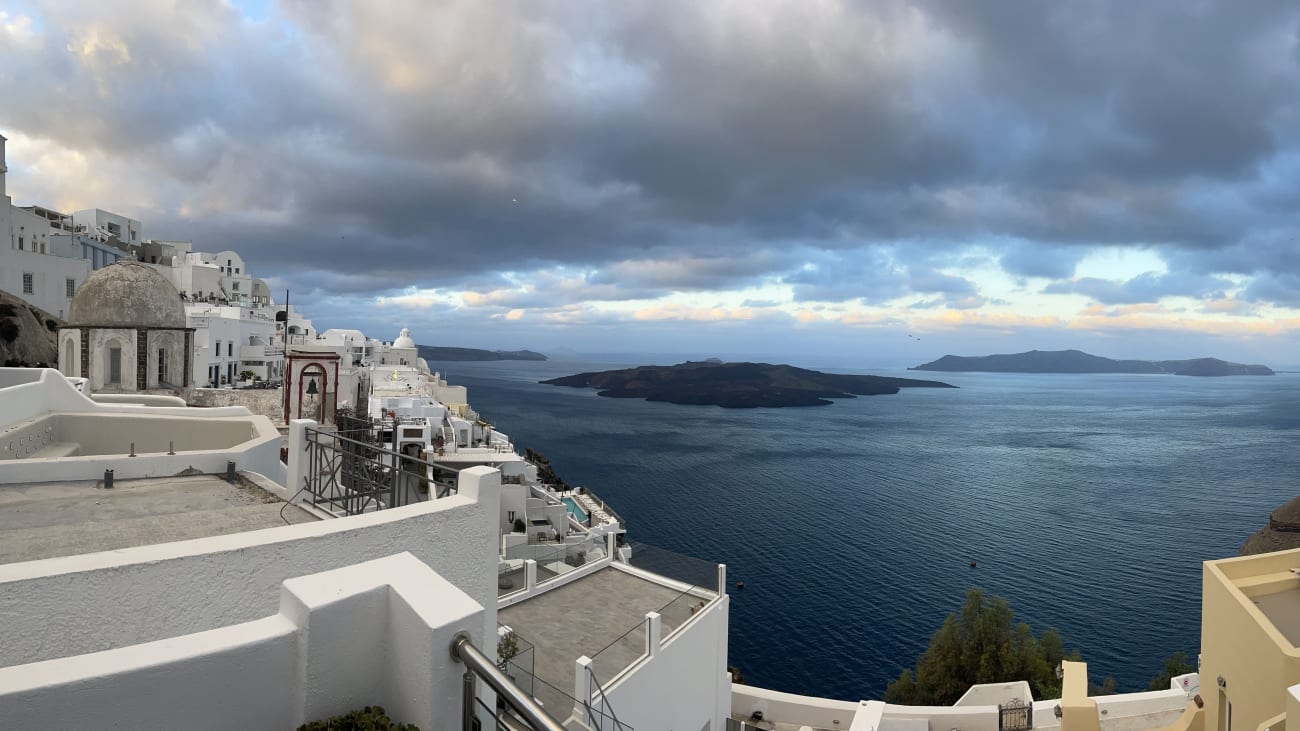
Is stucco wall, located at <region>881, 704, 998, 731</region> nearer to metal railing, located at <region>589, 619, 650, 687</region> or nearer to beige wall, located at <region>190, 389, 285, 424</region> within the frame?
metal railing, located at <region>589, 619, 650, 687</region>

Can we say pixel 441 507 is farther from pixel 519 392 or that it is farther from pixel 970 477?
pixel 519 392

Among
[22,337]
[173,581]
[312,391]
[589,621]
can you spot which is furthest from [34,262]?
[173,581]

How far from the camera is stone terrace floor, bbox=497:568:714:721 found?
11.5m

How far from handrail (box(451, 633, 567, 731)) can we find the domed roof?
2180 cm

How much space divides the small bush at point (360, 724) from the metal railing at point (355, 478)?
10.8 ft

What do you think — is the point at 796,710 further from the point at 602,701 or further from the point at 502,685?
the point at 502,685

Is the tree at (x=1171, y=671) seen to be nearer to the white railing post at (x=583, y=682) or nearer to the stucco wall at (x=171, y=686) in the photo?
the white railing post at (x=583, y=682)

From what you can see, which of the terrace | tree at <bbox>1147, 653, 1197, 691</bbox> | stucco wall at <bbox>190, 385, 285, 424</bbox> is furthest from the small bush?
tree at <bbox>1147, 653, 1197, 691</bbox>

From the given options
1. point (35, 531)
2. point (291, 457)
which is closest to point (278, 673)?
point (35, 531)

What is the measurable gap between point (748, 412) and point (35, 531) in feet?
461

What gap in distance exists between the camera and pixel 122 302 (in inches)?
770

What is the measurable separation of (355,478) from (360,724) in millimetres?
4533

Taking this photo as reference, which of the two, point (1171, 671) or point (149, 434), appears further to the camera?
point (1171, 671)

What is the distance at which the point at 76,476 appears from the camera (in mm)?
7945
